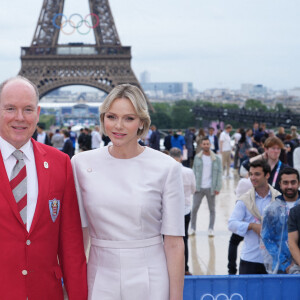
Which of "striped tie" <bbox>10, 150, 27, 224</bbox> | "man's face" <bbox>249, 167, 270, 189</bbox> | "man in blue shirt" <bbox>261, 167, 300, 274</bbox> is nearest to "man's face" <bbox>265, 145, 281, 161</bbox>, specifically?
"man's face" <bbox>249, 167, 270, 189</bbox>

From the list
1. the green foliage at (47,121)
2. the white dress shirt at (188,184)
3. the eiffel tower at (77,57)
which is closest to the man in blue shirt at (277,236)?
the white dress shirt at (188,184)

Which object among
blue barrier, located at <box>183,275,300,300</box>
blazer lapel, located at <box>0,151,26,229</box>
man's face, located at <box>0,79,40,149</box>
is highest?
man's face, located at <box>0,79,40,149</box>

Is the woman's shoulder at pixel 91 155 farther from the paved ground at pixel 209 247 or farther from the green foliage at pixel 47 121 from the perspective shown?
the green foliage at pixel 47 121

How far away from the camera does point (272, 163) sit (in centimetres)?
618

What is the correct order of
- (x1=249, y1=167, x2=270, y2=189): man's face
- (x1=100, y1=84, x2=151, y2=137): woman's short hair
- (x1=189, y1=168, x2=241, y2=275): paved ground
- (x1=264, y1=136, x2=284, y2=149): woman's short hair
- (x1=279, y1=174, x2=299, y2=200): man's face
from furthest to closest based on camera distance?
1. (x1=189, y1=168, x2=241, y2=275): paved ground
2. (x1=264, y1=136, x2=284, y2=149): woman's short hair
3. (x1=249, y1=167, x2=270, y2=189): man's face
4. (x1=279, y1=174, x2=299, y2=200): man's face
5. (x1=100, y1=84, x2=151, y2=137): woman's short hair

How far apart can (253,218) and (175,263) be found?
2.49m

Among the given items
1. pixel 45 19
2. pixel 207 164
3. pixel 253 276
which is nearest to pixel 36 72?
pixel 45 19

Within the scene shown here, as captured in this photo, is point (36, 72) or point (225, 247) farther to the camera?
point (36, 72)

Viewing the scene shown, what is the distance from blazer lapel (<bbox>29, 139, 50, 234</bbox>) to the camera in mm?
2289

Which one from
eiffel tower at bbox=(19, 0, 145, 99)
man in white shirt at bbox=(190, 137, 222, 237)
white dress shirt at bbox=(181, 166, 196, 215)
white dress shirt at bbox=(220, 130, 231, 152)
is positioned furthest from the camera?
eiffel tower at bbox=(19, 0, 145, 99)

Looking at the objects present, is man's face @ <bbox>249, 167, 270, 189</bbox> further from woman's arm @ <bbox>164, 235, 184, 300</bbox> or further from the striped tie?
the striped tie

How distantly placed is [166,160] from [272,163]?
401 cm

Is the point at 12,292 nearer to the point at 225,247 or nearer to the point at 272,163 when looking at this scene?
the point at 272,163

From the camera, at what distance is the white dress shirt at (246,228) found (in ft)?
15.0
